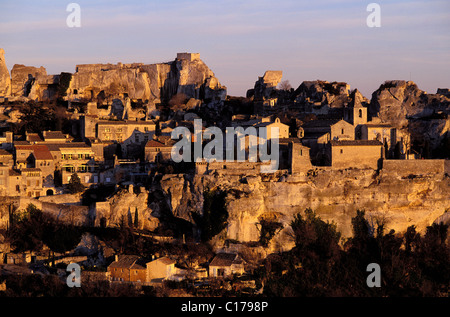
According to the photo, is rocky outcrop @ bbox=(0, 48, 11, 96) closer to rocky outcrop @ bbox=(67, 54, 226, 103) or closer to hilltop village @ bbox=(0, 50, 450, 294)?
rocky outcrop @ bbox=(67, 54, 226, 103)

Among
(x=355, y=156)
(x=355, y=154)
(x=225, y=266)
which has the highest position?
(x=355, y=154)

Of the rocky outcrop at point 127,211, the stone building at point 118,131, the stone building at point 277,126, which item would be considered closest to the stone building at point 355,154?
the stone building at point 277,126

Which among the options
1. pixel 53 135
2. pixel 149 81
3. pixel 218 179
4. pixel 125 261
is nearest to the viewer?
pixel 125 261

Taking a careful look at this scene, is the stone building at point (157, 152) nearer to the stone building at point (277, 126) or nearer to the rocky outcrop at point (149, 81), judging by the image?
the stone building at point (277, 126)

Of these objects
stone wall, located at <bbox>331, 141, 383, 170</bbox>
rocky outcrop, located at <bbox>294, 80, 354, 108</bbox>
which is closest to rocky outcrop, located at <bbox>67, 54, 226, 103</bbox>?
rocky outcrop, located at <bbox>294, 80, 354, 108</bbox>

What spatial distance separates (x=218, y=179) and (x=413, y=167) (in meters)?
10.9

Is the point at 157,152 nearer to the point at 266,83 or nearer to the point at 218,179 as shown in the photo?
the point at 218,179

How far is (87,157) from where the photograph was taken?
4456 centimetres

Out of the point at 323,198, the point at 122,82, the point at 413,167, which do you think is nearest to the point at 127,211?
the point at 323,198

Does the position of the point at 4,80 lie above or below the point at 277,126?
above

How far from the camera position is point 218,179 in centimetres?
3934
